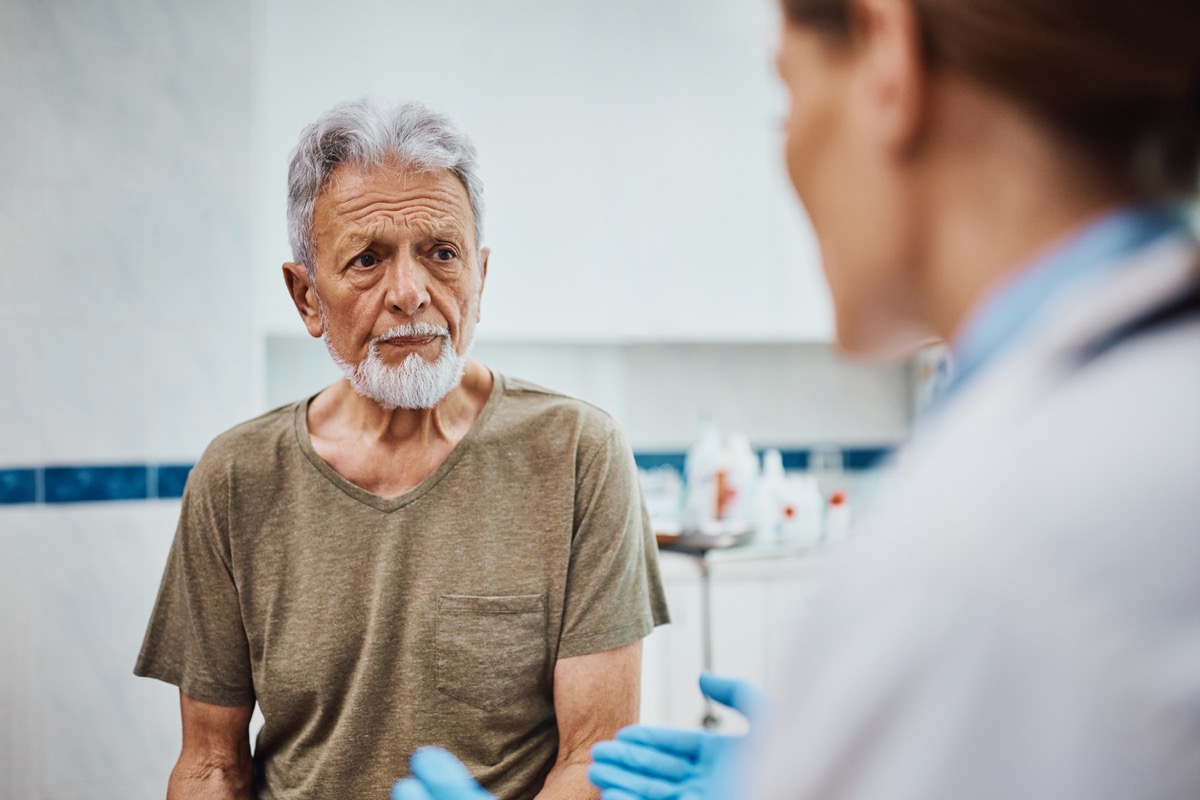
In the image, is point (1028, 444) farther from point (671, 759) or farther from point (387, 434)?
point (387, 434)

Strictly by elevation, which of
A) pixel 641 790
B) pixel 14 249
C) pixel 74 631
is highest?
pixel 14 249

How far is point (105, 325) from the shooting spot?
2250 mm

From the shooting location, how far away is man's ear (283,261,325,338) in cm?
128

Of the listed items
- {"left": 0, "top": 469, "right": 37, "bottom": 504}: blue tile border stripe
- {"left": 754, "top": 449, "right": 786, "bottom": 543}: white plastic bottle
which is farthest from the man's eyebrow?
{"left": 754, "top": 449, "right": 786, "bottom": 543}: white plastic bottle

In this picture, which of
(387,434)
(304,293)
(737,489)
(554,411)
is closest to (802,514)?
(737,489)

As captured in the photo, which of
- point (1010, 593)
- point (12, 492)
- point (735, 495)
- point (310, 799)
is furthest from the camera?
point (735, 495)

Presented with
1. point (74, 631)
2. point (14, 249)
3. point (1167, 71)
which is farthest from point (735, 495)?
point (1167, 71)

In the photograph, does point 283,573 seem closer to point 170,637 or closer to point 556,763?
point 170,637

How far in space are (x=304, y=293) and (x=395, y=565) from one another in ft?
1.27

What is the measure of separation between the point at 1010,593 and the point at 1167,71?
22 centimetres

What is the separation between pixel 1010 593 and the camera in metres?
0.33

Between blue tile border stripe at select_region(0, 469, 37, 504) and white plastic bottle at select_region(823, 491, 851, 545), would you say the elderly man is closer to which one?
blue tile border stripe at select_region(0, 469, 37, 504)

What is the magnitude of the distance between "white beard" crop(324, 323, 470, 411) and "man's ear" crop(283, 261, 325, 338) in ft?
0.34

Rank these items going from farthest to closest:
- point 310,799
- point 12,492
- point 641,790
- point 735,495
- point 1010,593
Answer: point 735,495 → point 12,492 → point 310,799 → point 641,790 → point 1010,593
